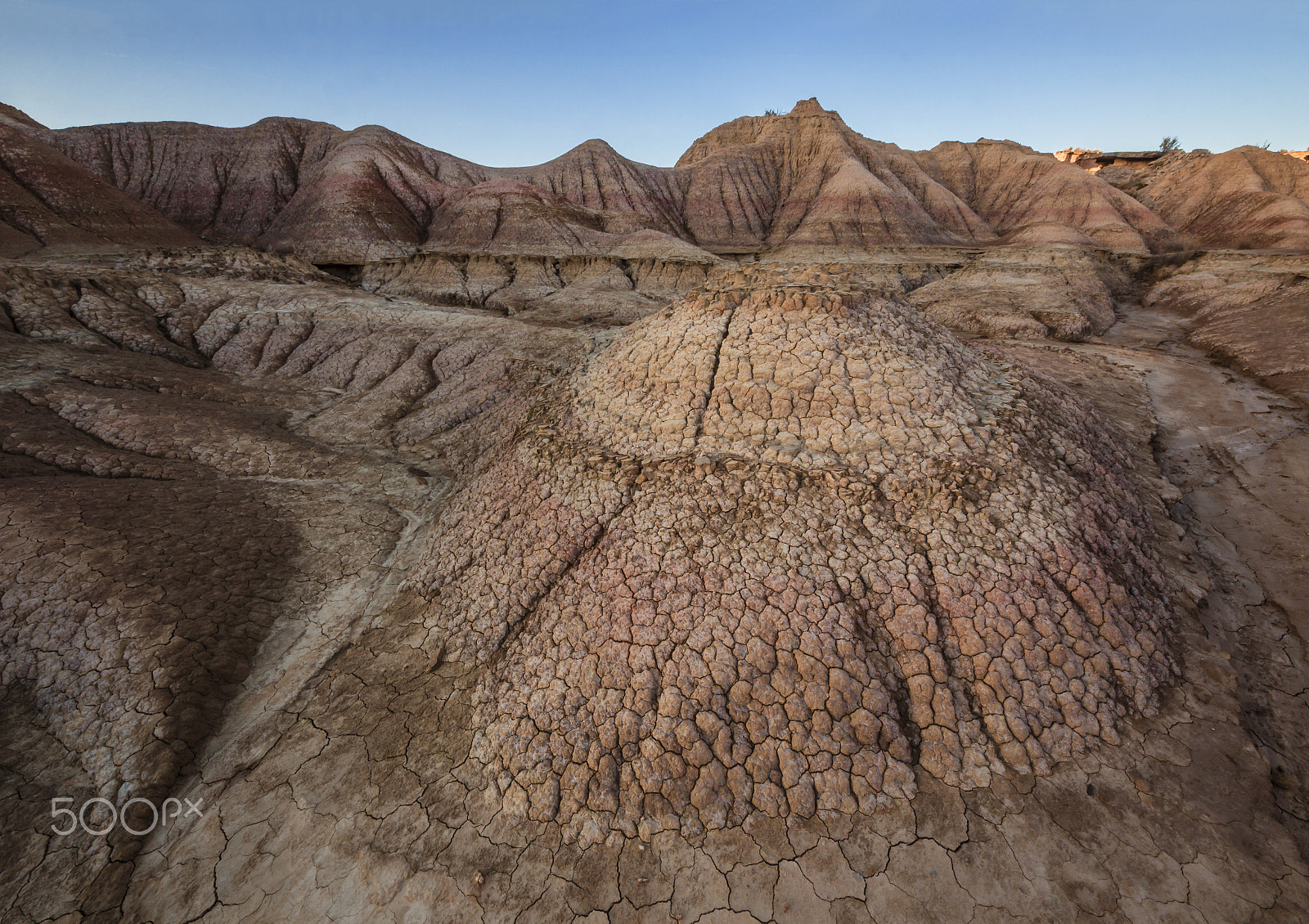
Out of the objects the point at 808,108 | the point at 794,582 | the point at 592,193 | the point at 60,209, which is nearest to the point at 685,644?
the point at 794,582

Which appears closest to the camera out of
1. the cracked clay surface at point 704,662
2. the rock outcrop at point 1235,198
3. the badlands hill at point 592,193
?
the cracked clay surface at point 704,662

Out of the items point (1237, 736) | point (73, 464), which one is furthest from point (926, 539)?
point (73, 464)

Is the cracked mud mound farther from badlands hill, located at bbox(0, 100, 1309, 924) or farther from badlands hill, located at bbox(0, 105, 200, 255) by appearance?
badlands hill, located at bbox(0, 105, 200, 255)

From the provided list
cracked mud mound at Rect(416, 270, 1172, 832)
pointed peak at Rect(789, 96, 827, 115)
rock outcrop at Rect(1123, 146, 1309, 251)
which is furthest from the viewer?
pointed peak at Rect(789, 96, 827, 115)

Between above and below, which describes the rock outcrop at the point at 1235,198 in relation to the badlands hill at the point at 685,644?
above

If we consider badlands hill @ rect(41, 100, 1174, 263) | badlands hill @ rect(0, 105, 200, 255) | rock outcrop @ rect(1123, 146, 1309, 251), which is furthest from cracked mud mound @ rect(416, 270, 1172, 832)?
rock outcrop @ rect(1123, 146, 1309, 251)

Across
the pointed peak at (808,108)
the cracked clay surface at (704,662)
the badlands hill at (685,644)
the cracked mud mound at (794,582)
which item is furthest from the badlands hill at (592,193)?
the cracked mud mound at (794,582)

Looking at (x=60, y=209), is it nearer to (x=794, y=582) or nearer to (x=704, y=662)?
(x=704, y=662)

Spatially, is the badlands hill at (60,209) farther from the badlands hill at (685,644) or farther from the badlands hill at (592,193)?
the badlands hill at (685,644)
